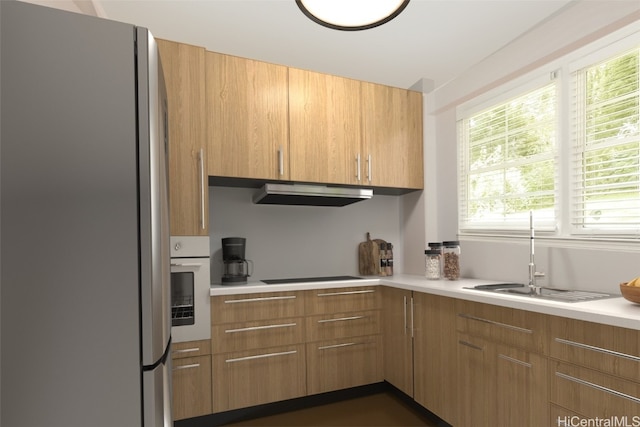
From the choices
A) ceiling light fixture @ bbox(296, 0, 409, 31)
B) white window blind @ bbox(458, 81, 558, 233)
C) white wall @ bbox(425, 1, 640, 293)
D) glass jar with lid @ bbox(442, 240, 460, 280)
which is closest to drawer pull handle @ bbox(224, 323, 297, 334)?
glass jar with lid @ bbox(442, 240, 460, 280)

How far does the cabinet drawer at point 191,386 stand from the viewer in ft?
7.08

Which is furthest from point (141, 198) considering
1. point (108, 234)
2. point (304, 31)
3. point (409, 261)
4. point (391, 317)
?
point (409, 261)

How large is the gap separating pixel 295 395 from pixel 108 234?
1.98 m

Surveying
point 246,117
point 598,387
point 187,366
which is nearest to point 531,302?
point 598,387

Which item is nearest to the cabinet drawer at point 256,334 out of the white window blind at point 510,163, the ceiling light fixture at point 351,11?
the white window blind at point 510,163

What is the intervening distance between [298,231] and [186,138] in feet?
3.91

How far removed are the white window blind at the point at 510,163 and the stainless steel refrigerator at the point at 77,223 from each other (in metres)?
2.34

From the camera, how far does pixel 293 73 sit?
2695 mm

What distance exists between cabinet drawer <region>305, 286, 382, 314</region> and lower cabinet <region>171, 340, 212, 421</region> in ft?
2.42

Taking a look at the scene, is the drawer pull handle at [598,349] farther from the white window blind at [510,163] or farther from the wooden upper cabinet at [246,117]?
the wooden upper cabinet at [246,117]

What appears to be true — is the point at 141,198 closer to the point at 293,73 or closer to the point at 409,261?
the point at 293,73

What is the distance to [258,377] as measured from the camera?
2369 mm

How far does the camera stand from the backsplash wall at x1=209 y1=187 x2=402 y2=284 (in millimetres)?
2832

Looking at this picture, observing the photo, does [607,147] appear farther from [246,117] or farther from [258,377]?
[258,377]
